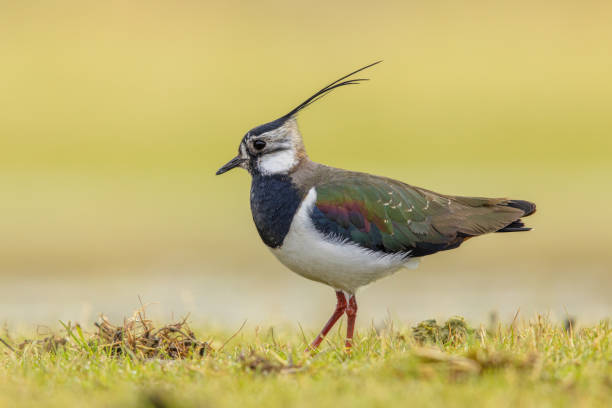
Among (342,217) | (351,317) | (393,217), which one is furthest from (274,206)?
(351,317)

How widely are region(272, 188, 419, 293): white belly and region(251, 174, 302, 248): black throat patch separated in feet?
0.17

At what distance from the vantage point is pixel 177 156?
834 inches

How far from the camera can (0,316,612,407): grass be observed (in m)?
3.91

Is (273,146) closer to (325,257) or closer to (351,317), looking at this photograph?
(325,257)

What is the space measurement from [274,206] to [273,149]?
1.76 ft

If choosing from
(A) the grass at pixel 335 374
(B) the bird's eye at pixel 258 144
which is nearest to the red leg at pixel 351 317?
(A) the grass at pixel 335 374

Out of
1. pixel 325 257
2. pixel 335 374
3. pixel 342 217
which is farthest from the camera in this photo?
pixel 342 217

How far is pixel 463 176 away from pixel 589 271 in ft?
19.4

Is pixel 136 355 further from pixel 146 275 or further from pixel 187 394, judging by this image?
pixel 146 275

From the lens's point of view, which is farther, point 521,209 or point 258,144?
point 521,209

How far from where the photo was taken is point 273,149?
6.41 metres

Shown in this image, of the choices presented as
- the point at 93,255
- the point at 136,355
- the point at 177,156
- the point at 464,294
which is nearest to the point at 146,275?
the point at 93,255

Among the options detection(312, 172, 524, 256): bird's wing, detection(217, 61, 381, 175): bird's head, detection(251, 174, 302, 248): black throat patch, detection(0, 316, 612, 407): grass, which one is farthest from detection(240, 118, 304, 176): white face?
detection(0, 316, 612, 407): grass

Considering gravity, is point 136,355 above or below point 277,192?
below
